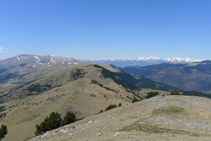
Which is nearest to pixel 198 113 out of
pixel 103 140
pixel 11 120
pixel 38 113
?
pixel 103 140

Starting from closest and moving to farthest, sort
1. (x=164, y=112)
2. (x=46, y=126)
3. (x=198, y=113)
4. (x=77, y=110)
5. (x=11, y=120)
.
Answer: (x=198, y=113)
(x=164, y=112)
(x=46, y=126)
(x=77, y=110)
(x=11, y=120)

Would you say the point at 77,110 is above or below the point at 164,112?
below

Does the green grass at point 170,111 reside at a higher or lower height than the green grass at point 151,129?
lower

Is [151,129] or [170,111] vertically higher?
[151,129]

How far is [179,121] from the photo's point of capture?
112 ft

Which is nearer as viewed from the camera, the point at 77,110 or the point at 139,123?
the point at 139,123

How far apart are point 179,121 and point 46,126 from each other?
71522 mm

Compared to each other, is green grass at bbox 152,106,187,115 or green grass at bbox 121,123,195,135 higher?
green grass at bbox 121,123,195,135

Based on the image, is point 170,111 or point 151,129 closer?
point 151,129

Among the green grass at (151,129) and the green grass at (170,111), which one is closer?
the green grass at (151,129)

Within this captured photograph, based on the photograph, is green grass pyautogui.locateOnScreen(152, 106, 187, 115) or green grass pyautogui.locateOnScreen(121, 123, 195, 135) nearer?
green grass pyautogui.locateOnScreen(121, 123, 195, 135)

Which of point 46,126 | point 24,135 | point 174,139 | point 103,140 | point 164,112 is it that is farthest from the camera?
point 24,135

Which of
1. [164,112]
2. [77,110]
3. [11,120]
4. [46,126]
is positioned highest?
[164,112]

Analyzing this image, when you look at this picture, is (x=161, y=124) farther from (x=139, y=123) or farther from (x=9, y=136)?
Answer: (x=9, y=136)
